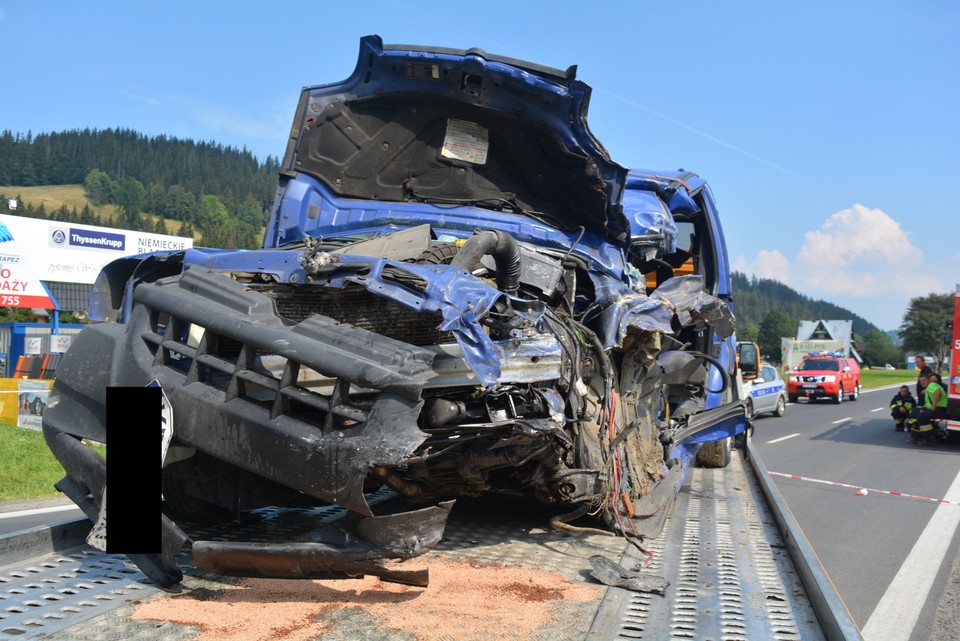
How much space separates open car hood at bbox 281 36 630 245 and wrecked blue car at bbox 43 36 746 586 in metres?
0.01

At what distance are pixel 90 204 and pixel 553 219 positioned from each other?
394 ft

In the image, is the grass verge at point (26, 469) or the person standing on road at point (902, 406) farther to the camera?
the person standing on road at point (902, 406)

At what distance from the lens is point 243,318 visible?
3139mm

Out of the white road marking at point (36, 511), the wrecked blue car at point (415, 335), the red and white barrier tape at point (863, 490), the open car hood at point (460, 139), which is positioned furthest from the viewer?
the red and white barrier tape at point (863, 490)

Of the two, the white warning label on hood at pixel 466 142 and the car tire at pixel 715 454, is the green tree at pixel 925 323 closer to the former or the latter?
the car tire at pixel 715 454

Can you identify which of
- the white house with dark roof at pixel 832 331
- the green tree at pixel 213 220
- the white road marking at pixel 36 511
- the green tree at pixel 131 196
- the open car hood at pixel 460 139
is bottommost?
the white road marking at pixel 36 511

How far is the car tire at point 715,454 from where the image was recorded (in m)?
7.71

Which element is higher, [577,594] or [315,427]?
[315,427]

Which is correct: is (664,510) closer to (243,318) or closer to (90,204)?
(243,318)

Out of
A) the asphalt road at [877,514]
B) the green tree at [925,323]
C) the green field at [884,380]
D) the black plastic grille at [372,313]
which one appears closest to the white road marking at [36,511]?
the black plastic grille at [372,313]

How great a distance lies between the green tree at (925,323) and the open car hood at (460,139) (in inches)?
3285

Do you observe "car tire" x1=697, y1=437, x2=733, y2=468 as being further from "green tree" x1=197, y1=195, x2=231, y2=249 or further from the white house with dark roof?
"green tree" x1=197, y1=195, x2=231, y2=249

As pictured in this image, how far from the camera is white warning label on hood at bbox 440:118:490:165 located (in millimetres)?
5523

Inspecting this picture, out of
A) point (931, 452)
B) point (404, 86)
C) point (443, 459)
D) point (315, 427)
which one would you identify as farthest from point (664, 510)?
point (931, 452)
